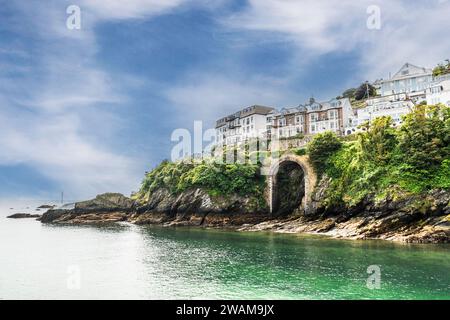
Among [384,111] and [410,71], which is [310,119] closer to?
[384,111]

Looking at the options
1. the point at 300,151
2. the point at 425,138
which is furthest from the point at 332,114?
the point at 425,138

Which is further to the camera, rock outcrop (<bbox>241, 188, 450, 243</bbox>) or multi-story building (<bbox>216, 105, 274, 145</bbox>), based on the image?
multi-story building (<bbox>216, 105, 274, 145</bbox>)

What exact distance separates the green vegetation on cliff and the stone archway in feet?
9.90

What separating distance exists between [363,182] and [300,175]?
16171 millimetres

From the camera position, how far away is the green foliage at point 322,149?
58281 mm

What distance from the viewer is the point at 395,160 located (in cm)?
4691

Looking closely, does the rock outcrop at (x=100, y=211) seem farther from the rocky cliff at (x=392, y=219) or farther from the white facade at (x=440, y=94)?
the white facade at (x=440, y=94)

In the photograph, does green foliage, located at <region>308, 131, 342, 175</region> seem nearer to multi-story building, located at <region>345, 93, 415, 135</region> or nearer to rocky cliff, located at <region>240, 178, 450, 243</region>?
rocky cliff, located at <region>240, 178, 450, 243</region>

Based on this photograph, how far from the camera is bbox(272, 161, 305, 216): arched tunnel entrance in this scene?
63.0m

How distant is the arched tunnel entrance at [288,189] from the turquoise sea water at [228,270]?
19.7 metres

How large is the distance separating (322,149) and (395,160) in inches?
531
